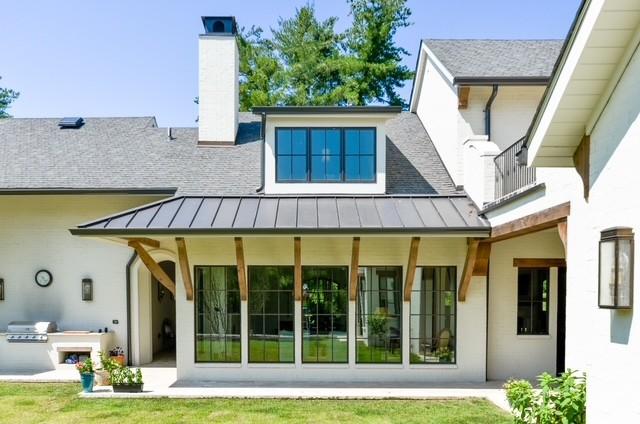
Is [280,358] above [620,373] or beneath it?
beneath

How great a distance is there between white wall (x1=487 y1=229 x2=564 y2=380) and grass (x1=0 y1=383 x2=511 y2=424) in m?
1.76

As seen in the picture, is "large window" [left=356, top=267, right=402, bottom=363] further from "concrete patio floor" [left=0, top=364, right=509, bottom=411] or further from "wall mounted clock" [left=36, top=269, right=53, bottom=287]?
"wall mounted clock" [left=36, top=269, right=53, bottom=287]

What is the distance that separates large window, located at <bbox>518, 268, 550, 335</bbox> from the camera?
8.98 m

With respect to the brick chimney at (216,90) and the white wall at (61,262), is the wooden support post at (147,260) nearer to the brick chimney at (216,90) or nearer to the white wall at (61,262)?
the white wall at (61,262)

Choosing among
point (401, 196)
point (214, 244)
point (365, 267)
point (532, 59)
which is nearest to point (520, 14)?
point (532, 59)

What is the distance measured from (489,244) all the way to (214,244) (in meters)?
5.37

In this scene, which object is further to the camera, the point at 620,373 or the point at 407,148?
the point at 407,148

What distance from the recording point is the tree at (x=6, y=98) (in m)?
34.1

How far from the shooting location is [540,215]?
5.86 metres

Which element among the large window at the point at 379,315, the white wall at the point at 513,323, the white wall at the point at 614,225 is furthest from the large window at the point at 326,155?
the white wall at the point at 614,225

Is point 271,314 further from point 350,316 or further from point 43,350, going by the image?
point 43,350

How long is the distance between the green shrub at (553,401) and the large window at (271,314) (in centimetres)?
470

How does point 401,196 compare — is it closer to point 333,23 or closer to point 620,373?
point 620,373

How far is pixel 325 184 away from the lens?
919 cm
